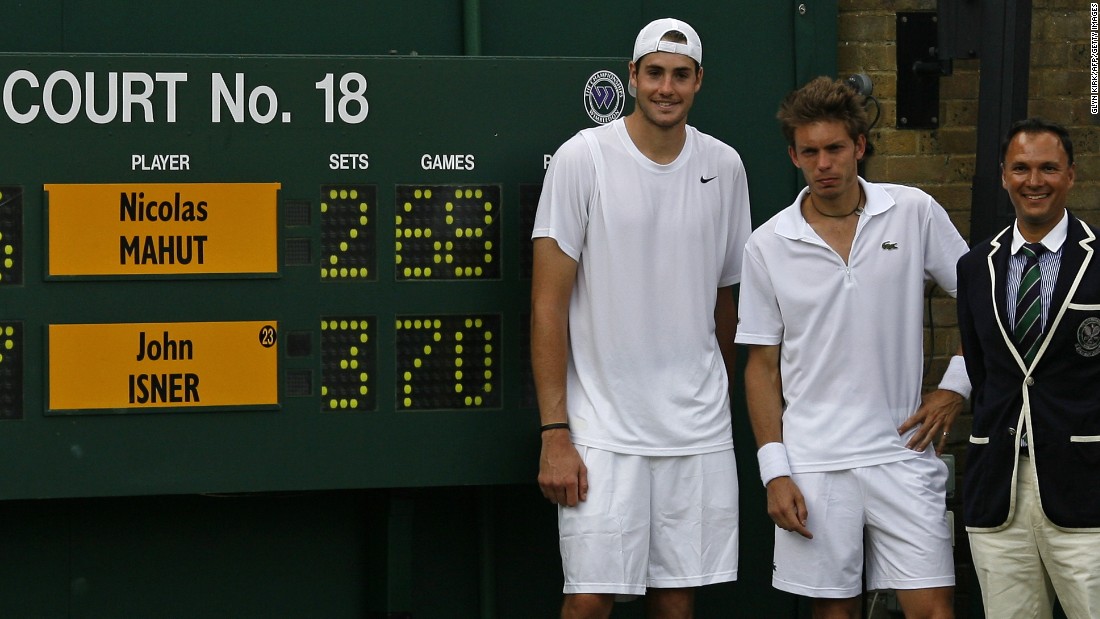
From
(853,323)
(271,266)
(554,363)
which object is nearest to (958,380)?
(853,323)

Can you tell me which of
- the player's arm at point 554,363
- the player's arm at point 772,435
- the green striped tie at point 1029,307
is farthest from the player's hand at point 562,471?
the green striped tie at point 1029,307

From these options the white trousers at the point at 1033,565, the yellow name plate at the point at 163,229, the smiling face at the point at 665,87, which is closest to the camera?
the white trousers at the point at 1033,565

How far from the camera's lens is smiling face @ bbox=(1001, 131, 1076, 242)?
3.72 metres

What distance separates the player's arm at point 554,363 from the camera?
14.0 feet

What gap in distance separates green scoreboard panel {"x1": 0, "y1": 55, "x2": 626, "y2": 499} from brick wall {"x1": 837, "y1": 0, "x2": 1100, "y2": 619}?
4.38 feet

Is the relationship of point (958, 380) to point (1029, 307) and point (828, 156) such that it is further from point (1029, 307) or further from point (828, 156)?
point (828, 156)

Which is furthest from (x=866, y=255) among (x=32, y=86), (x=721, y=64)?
(x=32, y=86)

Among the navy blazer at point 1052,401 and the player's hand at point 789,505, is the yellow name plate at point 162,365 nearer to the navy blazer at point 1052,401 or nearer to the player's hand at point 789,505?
the player's hand at point 789,505

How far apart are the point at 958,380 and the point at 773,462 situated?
62 centimetres

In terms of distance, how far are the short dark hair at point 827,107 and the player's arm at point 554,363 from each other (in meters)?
0.82

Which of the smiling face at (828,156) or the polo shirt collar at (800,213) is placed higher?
the smiling face at (828,156)

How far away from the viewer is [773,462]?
400 centimetres

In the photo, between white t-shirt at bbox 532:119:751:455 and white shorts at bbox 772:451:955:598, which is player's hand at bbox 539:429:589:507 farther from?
white shorts at bbox 772:451:955:598

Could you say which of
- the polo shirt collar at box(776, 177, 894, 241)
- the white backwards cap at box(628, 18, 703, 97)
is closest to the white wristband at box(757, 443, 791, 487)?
the polo shirt collar at box(776, 177, 894, 241)
